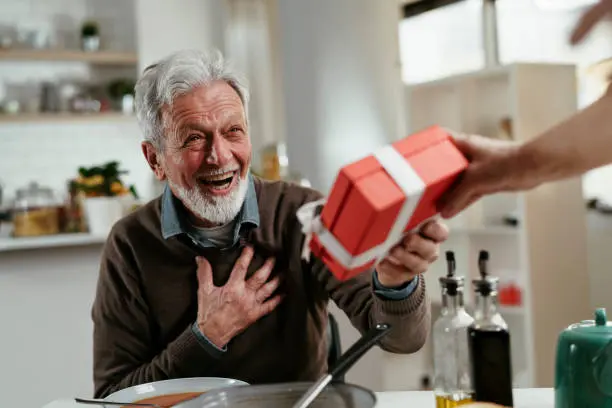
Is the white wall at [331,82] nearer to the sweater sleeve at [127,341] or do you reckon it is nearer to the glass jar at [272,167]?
the glass jar at [272,167]

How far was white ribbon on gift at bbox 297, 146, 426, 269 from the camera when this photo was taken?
95cm

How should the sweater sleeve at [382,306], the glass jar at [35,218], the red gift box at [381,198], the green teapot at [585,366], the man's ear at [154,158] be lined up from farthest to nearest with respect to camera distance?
the glass jar at [35,218] → the man's ear at [154,158] → the sweater sleeve at [382,306] → the green teapot at [585,366] → the red gift box at [381,198]

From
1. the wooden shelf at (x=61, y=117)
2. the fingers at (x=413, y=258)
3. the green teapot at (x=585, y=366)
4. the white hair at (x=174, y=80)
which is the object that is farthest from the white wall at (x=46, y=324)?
the wooden shelf at (x=61, y=117)

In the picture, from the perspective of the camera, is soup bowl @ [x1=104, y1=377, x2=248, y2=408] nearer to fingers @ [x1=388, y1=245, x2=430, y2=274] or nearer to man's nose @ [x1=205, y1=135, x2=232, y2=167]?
fingers @ [x1=388, y1=245, x2=430, y2=274]

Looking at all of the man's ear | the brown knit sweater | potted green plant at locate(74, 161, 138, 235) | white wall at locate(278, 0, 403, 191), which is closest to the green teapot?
the brown knit sweater

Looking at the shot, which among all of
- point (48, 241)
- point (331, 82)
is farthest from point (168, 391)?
point (331, 82)

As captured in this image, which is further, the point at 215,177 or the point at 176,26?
the point at 176,26

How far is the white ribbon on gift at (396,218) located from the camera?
946 mm

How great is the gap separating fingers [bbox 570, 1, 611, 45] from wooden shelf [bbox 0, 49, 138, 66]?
493cm

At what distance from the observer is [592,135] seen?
0.97m

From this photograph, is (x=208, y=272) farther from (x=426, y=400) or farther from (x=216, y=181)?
(x=426, y=400)

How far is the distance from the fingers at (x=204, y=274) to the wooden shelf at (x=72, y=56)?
14.0ft

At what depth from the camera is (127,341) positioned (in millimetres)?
1632

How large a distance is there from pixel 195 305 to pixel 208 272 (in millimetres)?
84
